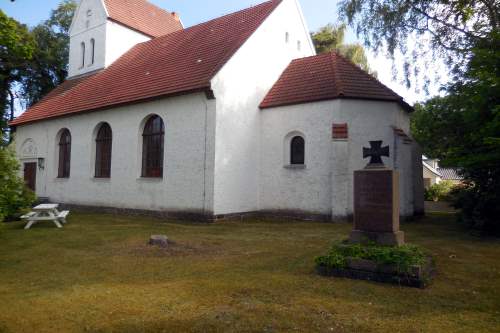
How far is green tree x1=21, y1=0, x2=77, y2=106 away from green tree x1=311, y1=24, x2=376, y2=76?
20.8 metres

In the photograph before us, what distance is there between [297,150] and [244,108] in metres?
2.85

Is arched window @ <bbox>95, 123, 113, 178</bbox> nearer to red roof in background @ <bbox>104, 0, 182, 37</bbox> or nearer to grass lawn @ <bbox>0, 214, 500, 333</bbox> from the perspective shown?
grass lawn @ <bbox>0, 214, 500, 333</bbox>

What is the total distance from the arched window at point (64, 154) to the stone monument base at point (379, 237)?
18.1 m

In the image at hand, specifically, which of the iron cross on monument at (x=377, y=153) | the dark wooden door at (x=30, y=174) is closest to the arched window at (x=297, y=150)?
the iron cross on monument at (x=377, y=153)

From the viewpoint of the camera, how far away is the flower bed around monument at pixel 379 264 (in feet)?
18.8

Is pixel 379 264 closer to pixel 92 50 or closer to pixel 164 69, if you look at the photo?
pixel 164 69

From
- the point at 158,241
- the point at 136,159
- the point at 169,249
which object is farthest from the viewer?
the point at 136,159

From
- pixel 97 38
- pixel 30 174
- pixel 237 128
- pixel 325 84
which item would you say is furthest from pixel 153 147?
pixel 97 38

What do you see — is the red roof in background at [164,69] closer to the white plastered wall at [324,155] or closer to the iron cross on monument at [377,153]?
the white plastered wall at [324,155]

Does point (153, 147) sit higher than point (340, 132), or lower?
lower

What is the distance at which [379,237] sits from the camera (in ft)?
22.6

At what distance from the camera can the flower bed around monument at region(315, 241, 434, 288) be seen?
5.73 metres

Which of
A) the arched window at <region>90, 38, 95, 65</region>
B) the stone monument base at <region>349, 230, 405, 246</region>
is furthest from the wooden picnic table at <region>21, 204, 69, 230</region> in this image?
the arched window at <region>90, 38, 95, 65</region>

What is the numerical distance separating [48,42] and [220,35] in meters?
19.3
